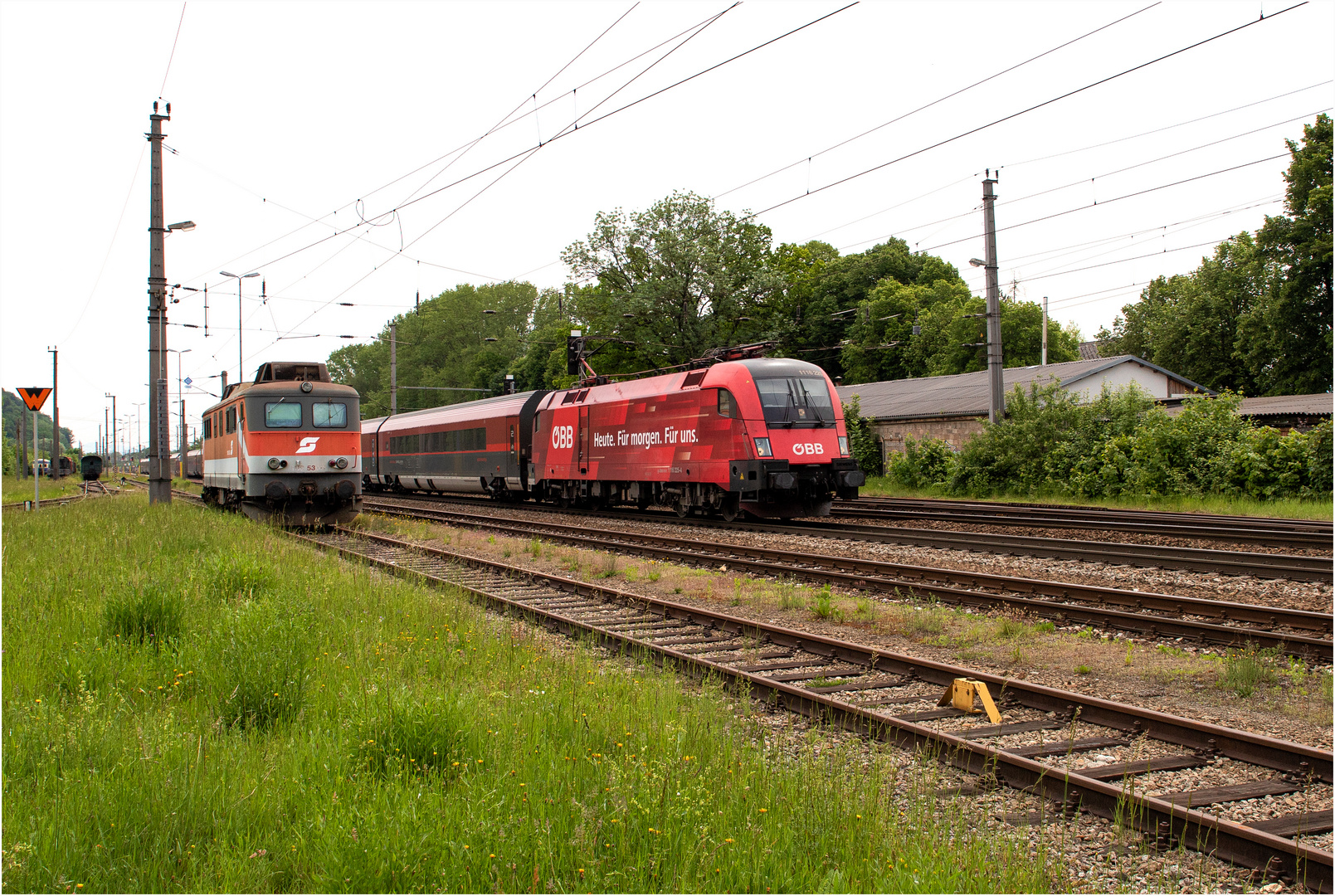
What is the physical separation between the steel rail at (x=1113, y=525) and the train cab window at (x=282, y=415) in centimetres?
1227

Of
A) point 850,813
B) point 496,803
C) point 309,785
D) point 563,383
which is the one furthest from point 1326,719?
point 563,383

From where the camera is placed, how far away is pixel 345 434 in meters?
19.9

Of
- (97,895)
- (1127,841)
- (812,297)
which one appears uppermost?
(812,297)

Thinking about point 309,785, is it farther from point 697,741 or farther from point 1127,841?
point 1127,841

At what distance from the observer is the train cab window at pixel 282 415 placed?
19.1 meters

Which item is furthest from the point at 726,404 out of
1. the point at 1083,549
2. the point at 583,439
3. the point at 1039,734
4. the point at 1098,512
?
the point at 1039,734

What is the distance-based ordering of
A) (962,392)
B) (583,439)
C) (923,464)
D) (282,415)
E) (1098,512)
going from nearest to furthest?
(282,415) → (1098,512) → (583,439) → (923,464) → (962,392)

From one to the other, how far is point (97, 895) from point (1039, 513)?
19685mm

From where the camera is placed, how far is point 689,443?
19.3 m

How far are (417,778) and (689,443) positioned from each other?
15.4 metres

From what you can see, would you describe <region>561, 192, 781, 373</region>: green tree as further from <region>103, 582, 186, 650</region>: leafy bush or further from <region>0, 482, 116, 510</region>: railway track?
<region>103, 582, 186, 650</region>: leafy bush

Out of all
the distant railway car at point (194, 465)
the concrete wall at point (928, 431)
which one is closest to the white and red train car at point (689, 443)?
the concrete wall at point (928, 431)

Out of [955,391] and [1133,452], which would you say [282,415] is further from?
[955,391]

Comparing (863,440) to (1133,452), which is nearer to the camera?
(1133,452)
